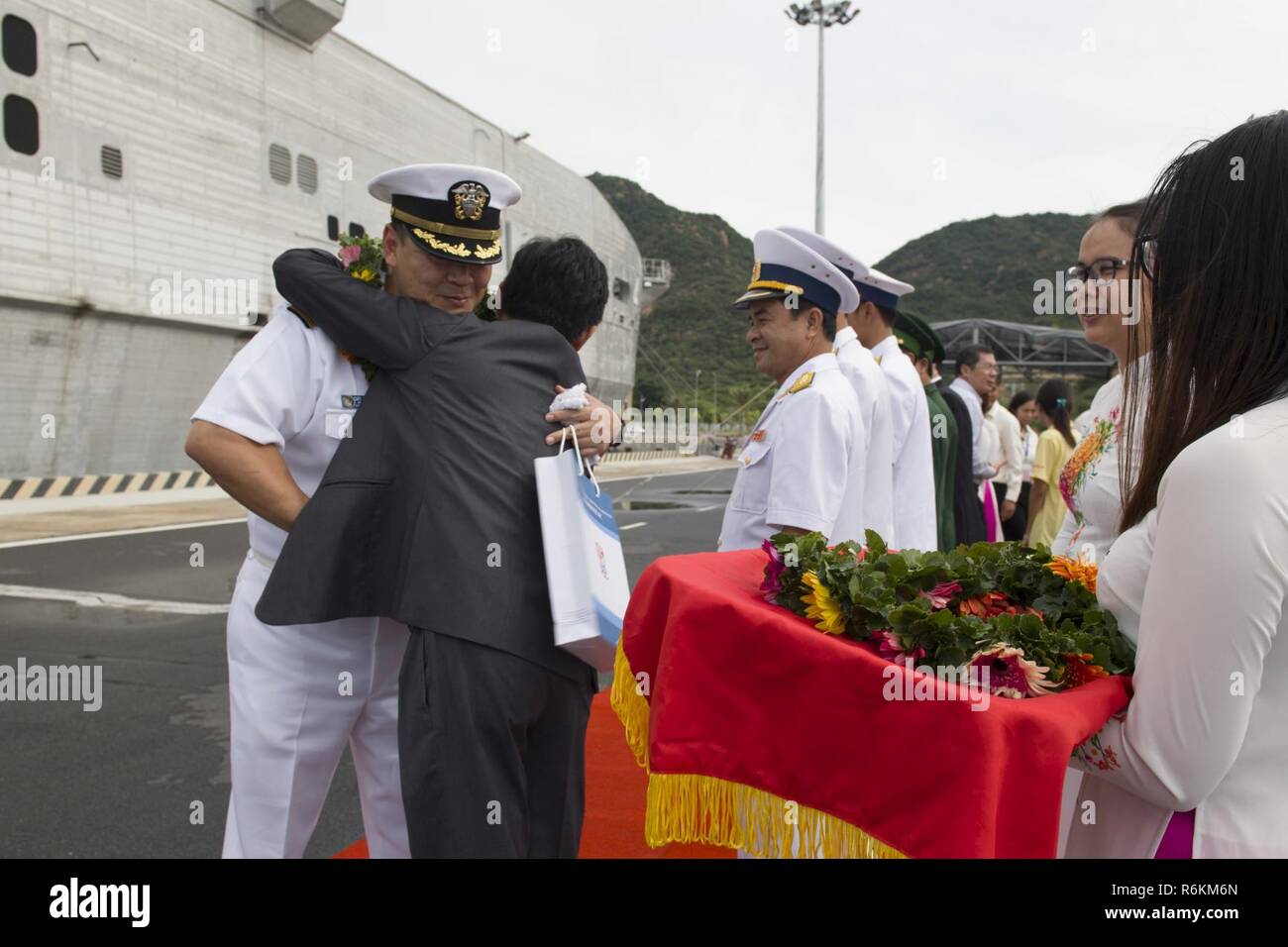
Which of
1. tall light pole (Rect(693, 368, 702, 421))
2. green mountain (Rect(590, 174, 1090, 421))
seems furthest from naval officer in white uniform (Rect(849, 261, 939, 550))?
tall light pole (Rect(693, 368, 702, 421))

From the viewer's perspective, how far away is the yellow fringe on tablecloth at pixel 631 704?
1833mm

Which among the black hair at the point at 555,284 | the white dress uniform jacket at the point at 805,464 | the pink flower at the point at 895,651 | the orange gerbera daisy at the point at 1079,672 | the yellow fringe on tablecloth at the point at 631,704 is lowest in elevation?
the yellow fringe on tablecloth at the point at 631,704

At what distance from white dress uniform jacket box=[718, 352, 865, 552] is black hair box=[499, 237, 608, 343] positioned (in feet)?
2.58

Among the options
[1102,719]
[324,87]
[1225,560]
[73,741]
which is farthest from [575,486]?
[324,87]

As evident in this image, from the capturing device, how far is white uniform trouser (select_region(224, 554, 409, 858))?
2.07m

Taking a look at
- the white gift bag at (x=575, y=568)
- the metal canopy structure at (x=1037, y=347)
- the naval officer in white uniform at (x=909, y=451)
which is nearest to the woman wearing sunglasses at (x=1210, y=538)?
the white gift bag at (x=575, y=568)

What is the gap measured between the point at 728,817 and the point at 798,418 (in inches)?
58.3

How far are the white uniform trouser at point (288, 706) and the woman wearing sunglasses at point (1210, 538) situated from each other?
1.44 meters

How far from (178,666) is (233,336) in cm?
1640

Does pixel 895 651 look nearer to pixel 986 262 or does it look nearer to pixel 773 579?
pixel 773 579

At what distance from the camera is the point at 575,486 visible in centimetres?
205

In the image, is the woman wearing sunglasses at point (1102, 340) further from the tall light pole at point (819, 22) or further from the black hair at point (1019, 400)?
the tall light pole at point (819, 22)

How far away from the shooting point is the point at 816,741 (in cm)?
148
